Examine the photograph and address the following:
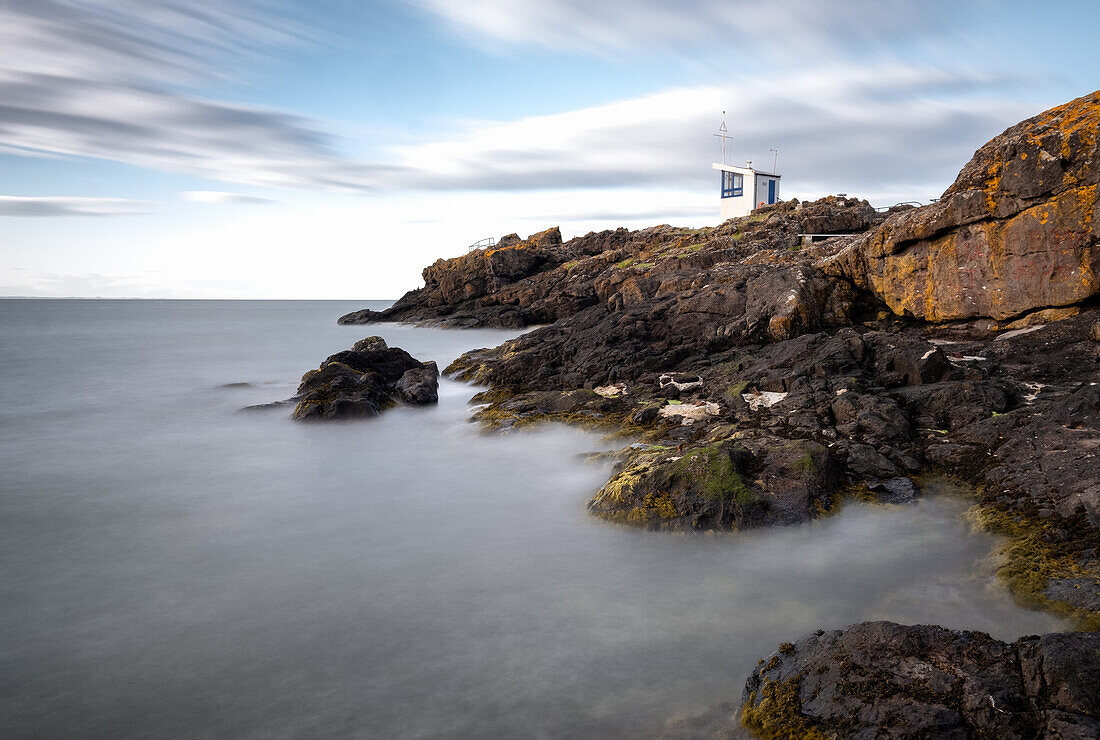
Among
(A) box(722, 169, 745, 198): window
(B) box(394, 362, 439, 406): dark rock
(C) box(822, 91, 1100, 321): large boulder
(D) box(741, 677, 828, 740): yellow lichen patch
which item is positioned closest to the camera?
(D) box(741, 677, 828, 740): yellow lichen patch

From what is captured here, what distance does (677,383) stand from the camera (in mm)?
14188

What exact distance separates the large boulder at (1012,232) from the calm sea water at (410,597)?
7635 mm

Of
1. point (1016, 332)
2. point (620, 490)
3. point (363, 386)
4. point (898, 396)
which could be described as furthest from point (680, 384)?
point (363, 386)

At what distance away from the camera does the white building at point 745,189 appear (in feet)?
163

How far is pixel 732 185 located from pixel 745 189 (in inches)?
81.3

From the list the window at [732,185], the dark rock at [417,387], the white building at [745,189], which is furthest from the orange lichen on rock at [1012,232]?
the window at [732,185]

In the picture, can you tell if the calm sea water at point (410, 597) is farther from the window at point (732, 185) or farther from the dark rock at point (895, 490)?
the window at point (732, 185)

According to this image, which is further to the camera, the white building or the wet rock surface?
the white building

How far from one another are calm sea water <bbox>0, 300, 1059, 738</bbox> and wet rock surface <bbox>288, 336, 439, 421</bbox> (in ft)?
10.8

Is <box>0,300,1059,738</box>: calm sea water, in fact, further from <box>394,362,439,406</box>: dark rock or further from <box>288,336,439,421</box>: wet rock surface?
<box>394,362,439,406</box>: dark rock

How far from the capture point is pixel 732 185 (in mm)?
51969

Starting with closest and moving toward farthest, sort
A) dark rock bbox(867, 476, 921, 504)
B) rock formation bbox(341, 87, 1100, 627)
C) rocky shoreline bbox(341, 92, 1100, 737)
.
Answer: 1. rocky shoreline bbox(341, 92, 1100, 737)
2. rock formation bbox(341, 87, 1100, 627)
3. dark rock bbox(867, 476, 921, 504)

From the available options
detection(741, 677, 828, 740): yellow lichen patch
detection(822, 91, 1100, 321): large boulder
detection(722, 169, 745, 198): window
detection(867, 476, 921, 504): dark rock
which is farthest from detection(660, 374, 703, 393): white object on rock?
detection(722, 169, 745, 198): window

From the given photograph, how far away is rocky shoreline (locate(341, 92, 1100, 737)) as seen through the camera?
4324 mm
